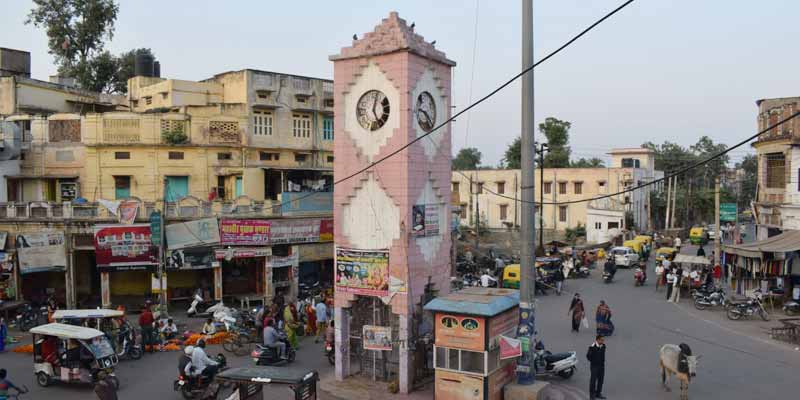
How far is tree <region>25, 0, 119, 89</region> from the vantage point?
1674 inches

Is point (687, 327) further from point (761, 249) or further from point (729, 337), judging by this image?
point (761, 249)

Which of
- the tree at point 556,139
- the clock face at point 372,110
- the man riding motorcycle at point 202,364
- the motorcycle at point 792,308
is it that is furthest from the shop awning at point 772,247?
the tree at point 556,139

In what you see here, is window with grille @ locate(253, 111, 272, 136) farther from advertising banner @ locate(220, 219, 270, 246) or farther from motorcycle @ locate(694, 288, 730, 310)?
motorcycle @ locate(694, 288, 730, 310)

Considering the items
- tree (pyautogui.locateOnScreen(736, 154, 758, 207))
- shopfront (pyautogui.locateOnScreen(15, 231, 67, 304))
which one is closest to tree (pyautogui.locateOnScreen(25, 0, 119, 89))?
shopfront (pyautogui.locateOnScreen(15, 231, 67, 304))

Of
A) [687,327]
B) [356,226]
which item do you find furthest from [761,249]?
[356,226]

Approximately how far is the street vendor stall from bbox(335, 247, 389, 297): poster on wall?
610 inches

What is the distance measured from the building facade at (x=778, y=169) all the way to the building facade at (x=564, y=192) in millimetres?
20585

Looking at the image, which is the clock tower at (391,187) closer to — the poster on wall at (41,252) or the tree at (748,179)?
the poster on wall at (41,252)

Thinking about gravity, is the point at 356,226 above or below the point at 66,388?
above

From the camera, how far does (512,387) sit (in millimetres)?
12453

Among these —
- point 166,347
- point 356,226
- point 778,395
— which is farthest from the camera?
point 166,347

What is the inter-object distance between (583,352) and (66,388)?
13452 millimetres

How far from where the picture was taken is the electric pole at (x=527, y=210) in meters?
12.2

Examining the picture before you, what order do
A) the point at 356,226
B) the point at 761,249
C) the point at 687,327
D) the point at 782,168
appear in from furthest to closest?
the point at 782,168
the point at 761,249
the point at 687,327
the point at 356,226
